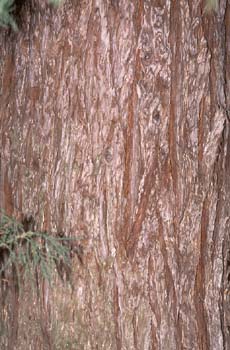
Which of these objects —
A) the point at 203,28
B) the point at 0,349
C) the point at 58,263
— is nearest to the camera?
the point at 203,28

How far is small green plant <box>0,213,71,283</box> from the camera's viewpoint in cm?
213

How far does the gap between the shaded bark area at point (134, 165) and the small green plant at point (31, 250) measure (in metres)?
0.06

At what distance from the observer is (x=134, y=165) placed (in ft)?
6.73

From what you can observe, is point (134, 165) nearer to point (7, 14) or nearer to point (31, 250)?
point (31, 250)

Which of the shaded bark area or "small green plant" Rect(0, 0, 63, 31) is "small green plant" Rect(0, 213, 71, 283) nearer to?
the shaded bark area

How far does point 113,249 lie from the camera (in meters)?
2.08

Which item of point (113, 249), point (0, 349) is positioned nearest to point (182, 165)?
point (113, 249)

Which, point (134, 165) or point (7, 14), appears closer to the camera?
point (134, 165)

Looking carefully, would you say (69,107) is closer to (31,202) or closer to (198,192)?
(31,202)

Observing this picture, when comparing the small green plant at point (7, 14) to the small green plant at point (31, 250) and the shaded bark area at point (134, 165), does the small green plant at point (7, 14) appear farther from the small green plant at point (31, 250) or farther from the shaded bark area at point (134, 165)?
the small green plant at point (31, 250)

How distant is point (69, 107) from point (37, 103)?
0.52ft

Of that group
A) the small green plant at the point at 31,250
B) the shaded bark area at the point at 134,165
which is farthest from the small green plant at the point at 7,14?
the small green plant at the point at 31,250

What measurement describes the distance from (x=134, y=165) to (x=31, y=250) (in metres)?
0.54

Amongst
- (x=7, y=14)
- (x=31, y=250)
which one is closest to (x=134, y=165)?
(x=31, y=250)
